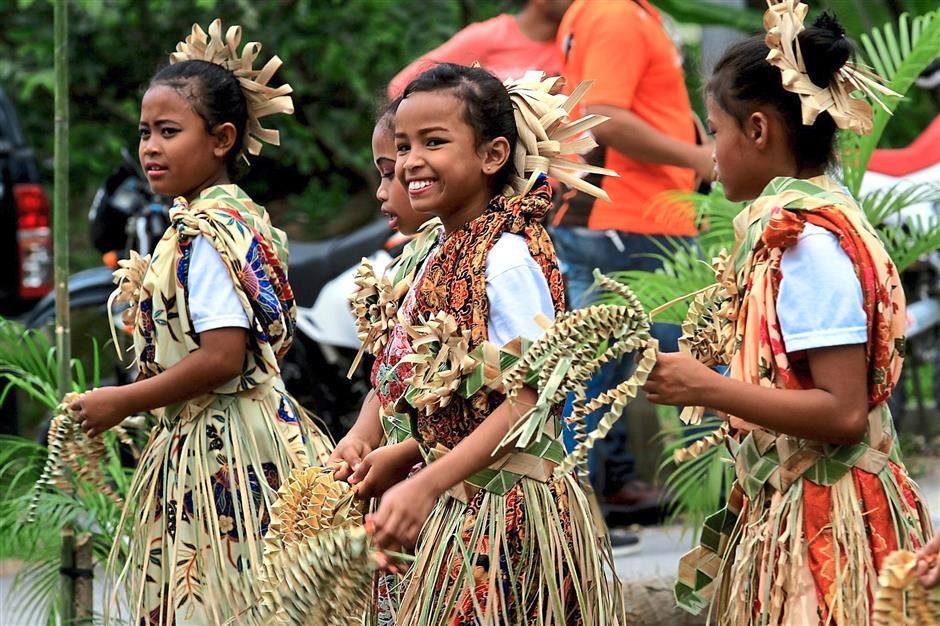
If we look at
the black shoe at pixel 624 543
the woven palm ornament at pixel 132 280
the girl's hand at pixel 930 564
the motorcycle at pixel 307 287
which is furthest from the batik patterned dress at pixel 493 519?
the motorcycle at pixel 307 287

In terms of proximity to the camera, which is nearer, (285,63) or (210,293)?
(210,293)

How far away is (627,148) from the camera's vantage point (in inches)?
208

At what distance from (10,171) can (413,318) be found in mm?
5169

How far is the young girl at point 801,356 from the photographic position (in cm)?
278

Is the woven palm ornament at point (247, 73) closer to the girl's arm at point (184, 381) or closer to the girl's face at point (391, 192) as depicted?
the girl's face at point (391, 192)

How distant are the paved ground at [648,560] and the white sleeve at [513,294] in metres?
2.02

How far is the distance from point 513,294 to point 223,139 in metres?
1.33

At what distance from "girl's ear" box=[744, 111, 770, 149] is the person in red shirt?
2.63 m

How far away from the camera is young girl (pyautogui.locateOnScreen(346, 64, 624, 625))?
296 cm

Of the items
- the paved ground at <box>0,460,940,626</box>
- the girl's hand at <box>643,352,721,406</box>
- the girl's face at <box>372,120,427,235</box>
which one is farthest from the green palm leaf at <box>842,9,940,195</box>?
the girl's hand at <box>643,352,721,406</box>

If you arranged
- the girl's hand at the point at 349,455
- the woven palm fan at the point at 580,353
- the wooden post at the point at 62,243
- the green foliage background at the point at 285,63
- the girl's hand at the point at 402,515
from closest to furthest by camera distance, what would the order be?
the woven palm fan at the point at 580,353 → the girl's hand at the point at 402,515 → the girl's hand at the point at 349,455 → the wooden post at the point at 62,243 → the green foliage background at the point at 285,63

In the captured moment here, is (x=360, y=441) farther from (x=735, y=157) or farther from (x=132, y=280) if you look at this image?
(x=735, y=157)

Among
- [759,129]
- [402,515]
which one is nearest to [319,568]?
[402,515]

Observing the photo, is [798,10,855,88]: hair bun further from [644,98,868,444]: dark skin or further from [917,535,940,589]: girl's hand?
[917,535,940,589]: girl's hand
